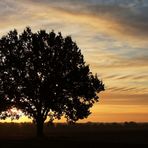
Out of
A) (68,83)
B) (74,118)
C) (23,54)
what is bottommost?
(74,118)

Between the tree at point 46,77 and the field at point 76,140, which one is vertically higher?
the tree at point 46,77

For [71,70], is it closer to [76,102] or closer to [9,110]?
[76,102]

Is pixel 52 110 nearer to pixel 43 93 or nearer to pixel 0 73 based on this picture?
pixel 43 93

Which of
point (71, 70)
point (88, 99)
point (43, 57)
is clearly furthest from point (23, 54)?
point (88, 99)

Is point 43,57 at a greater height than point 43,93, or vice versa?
point 43,57

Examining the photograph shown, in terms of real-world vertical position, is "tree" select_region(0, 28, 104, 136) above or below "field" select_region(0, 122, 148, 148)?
above

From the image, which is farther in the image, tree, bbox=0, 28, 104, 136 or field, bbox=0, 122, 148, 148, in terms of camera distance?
tree, bbox=0, 28, 104, 136

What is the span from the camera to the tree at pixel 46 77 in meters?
74.7

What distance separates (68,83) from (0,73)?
452 inches

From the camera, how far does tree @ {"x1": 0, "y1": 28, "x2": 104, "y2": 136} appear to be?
74.7 meters

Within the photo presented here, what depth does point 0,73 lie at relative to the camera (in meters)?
76.5

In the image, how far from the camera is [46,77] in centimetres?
7481

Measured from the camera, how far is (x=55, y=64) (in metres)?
74.9

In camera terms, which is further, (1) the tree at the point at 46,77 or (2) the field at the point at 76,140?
(1) the tree at the point at 46,77
